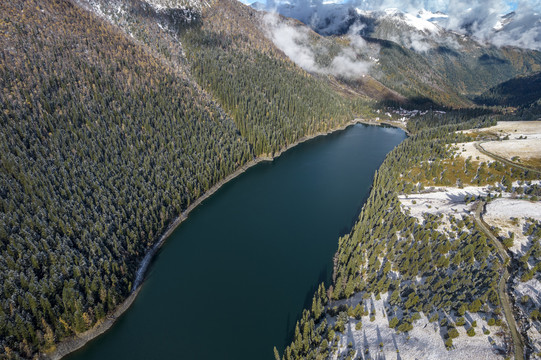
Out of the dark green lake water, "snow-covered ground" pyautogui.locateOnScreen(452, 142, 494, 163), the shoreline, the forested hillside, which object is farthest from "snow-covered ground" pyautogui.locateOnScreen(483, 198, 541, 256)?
the forested hillside

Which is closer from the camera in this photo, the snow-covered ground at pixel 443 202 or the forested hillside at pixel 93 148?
the forested hillside at pixel 93 148

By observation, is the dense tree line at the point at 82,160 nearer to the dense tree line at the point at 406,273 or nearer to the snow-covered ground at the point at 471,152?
the dense tree line at the point at 406,273

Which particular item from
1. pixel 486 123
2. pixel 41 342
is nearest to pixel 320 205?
pixel 41 342

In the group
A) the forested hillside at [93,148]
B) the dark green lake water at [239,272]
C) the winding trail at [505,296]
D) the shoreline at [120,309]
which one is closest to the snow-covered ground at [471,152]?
the dark green lake water at [239,272]

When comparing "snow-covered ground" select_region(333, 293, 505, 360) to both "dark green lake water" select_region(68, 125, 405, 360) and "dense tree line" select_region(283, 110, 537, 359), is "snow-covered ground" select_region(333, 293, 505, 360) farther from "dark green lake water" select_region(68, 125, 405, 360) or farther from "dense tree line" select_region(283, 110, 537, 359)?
"dark green lake water" select_region(68, 125, 405, 360)

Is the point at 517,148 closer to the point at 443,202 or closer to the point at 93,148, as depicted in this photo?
the point at 443,202

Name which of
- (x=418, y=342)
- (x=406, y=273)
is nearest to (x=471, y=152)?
(x=406, y=273)
